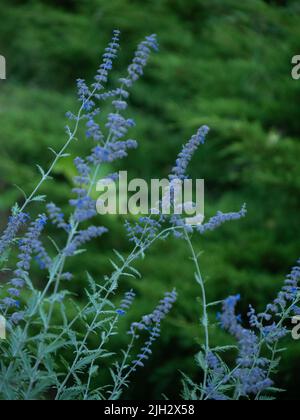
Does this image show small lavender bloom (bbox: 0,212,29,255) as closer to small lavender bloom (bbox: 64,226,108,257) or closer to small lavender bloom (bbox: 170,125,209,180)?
small lavender bloom (bbox: 64,226,108,257)

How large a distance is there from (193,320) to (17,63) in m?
5.05

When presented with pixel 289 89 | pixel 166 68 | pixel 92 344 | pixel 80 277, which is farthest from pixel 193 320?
pixel 166 68

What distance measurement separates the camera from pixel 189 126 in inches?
233

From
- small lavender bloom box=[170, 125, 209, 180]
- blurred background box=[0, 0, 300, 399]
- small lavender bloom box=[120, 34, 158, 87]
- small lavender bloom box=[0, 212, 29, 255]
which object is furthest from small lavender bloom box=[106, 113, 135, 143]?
blurred background box=[0, 0, 300, 399]

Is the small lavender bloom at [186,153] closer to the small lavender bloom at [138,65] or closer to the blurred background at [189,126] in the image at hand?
the small lavender bloom at [138,65]

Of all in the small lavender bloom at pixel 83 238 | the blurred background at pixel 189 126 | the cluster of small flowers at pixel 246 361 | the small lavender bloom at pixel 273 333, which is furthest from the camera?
the blurred background at pixel 189 126

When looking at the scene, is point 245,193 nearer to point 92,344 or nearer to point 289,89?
point 289,89

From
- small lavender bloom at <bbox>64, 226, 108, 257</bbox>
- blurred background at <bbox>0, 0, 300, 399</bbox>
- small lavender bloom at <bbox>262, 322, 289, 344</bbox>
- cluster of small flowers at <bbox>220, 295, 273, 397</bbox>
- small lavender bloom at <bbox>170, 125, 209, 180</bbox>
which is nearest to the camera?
small lavender bloom at <bbox>64, 226, 108, 257</bbox>

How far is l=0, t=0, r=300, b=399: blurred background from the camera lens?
519 centimetres

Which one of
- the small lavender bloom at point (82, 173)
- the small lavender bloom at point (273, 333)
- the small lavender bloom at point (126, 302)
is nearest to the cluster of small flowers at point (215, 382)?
the small lavender bloom at point (273, 333)

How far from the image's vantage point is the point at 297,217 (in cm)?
537

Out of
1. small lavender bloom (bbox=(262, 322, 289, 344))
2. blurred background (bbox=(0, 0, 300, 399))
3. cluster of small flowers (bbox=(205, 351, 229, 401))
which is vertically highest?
blurred background (bbox=(0, 0, 300, 399))

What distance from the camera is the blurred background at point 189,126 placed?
519cm

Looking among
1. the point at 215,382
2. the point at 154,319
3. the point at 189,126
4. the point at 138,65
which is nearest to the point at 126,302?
the point at 154,319
